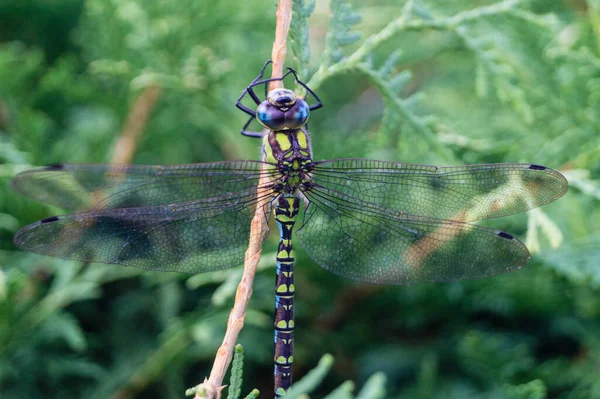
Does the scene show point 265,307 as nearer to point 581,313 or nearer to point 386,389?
point 386,389

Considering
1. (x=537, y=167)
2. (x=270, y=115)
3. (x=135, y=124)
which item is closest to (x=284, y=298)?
(x=270, y=115)

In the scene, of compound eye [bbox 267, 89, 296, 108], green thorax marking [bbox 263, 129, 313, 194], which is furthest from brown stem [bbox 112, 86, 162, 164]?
compound eye [bbox 267, 89, 296, 108]

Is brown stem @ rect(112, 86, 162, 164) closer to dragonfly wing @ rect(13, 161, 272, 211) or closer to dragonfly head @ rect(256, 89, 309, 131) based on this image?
dragonfly wing @ rect(13, 161, 272, 211)

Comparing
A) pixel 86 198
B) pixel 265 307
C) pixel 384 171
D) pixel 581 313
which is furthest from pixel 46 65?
pixel 581 313

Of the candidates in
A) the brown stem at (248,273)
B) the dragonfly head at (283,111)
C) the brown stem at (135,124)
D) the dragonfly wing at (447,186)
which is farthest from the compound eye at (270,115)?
the brown stem at (135,124)

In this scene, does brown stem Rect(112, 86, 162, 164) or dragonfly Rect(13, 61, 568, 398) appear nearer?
dragonfly Rect(13, 61, 568, 398)

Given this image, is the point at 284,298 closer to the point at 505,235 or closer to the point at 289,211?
the point at 289,211
